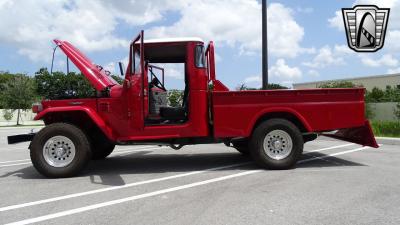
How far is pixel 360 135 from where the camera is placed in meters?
9.40

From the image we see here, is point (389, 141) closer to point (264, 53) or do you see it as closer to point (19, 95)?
point (264, 53)

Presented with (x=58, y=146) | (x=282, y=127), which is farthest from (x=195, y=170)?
(x=58, y=146)

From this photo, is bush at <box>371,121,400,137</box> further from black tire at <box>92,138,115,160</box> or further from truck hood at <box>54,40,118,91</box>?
truck hood at <box>54,40,118,91</box>

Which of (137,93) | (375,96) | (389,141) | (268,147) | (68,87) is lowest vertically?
(389,141)

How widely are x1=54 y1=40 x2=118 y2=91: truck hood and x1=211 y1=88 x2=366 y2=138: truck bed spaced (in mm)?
2301

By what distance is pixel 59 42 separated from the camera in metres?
9.44

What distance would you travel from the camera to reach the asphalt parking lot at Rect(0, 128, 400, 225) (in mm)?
5438

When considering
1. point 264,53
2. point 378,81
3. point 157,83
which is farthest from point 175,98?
point 378,81

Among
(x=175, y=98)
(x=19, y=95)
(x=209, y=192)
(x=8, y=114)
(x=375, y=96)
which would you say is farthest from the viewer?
(x=8, y=114)

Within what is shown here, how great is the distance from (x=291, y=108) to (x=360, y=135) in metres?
1.75

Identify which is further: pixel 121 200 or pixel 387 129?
pixel 387 129

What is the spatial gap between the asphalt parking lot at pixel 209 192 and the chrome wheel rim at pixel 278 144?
0.40 m

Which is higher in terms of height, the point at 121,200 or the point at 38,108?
the point at 38,108

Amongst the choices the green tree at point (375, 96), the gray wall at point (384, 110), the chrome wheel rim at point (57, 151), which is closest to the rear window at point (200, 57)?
the chrome wheel rim at point (57, 151)
